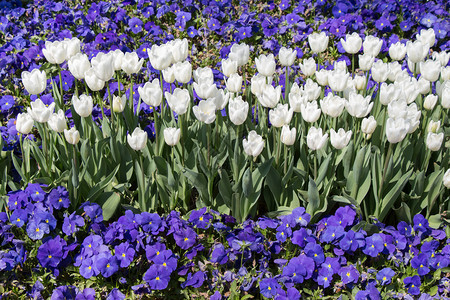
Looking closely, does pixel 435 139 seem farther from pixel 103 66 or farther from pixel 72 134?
pixel 72 134

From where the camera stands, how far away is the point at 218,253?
2.62m

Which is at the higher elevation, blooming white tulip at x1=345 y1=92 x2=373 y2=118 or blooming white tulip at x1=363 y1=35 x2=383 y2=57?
blooming white tulip at x1=363 y1=35 x2=383 y2=57

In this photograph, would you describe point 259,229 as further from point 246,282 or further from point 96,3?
point 96,3

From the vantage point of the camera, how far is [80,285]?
2.68 metres

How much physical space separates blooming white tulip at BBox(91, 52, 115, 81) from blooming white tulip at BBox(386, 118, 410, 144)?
1.46 meters

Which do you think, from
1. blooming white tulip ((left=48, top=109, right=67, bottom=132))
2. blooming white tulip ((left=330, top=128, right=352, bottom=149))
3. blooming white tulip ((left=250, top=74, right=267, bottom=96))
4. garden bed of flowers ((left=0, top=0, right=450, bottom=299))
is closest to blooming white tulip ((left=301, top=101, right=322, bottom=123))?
garden bed of flowers ((left=0, top=0, right=450, bottom=299))

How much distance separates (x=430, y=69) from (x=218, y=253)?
1615 millimetres

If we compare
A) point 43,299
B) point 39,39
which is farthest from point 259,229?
point 39,39

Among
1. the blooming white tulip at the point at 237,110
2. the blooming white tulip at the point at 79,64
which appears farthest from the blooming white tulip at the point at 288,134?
the blooming white tulip at the point at 79,64

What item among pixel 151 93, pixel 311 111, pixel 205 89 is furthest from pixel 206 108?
pixel 311 111

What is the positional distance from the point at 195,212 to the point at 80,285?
0.71m

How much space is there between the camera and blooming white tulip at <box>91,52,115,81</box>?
2.67 m

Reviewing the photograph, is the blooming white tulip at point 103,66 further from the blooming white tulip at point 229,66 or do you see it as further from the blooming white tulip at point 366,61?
the blooming white tulip at point 366,61

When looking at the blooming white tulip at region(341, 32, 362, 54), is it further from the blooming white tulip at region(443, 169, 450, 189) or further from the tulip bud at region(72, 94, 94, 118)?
the tulip bud at region(72, 94, 94, 118)
